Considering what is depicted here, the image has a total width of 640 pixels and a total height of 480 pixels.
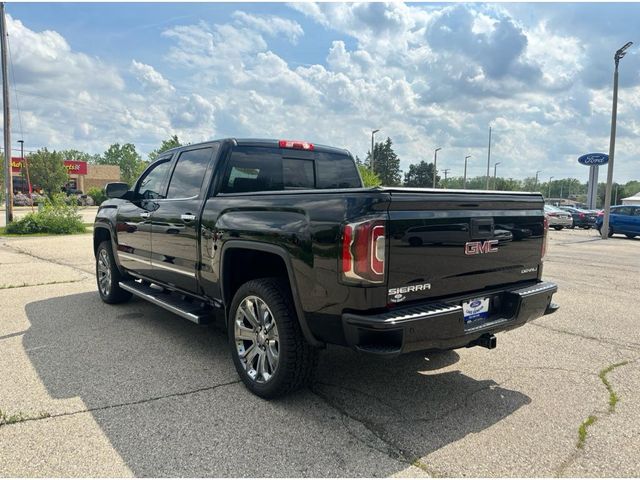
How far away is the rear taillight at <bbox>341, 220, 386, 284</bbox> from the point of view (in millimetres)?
2812

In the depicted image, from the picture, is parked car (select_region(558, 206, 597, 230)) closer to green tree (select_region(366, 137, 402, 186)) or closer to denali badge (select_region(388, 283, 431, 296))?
denali badge (select_region(388, 283, 431, 296))

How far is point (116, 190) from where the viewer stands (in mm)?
5840

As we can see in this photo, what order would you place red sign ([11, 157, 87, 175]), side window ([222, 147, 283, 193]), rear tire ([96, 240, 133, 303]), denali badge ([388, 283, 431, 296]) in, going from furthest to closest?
red sign ([11, 157, 87, 175]) → rear tire ([96, 240, 133, 303]) → side window ([222, 147, 283, 193]) → denali badge ([388, 283, 431, 296])

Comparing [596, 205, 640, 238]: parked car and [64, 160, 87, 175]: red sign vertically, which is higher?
[64, 160, 87, 175]: red sign

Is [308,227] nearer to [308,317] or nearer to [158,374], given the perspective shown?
[308,317]

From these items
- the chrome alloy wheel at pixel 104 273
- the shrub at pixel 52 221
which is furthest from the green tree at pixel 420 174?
the chrome alloy wheel at pixel 104 273

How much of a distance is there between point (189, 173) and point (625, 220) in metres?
21.1

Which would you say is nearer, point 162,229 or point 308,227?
A: point 308,227

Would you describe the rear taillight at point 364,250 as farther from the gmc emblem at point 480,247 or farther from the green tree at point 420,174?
the green tree at point 420,174

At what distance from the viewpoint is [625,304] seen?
673cm

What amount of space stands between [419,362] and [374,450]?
1565 mm

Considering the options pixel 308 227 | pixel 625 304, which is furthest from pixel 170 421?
pixel 625 304

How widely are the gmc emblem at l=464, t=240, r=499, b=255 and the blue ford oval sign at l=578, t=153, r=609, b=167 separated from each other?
3912 cm

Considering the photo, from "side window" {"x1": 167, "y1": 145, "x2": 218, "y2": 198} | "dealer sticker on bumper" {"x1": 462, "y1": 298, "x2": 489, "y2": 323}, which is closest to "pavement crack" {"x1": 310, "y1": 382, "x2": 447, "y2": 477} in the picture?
"dealer sticker on bumper" {"x1": 462, "y1": 298, "x2": 489, "y2": 323}
